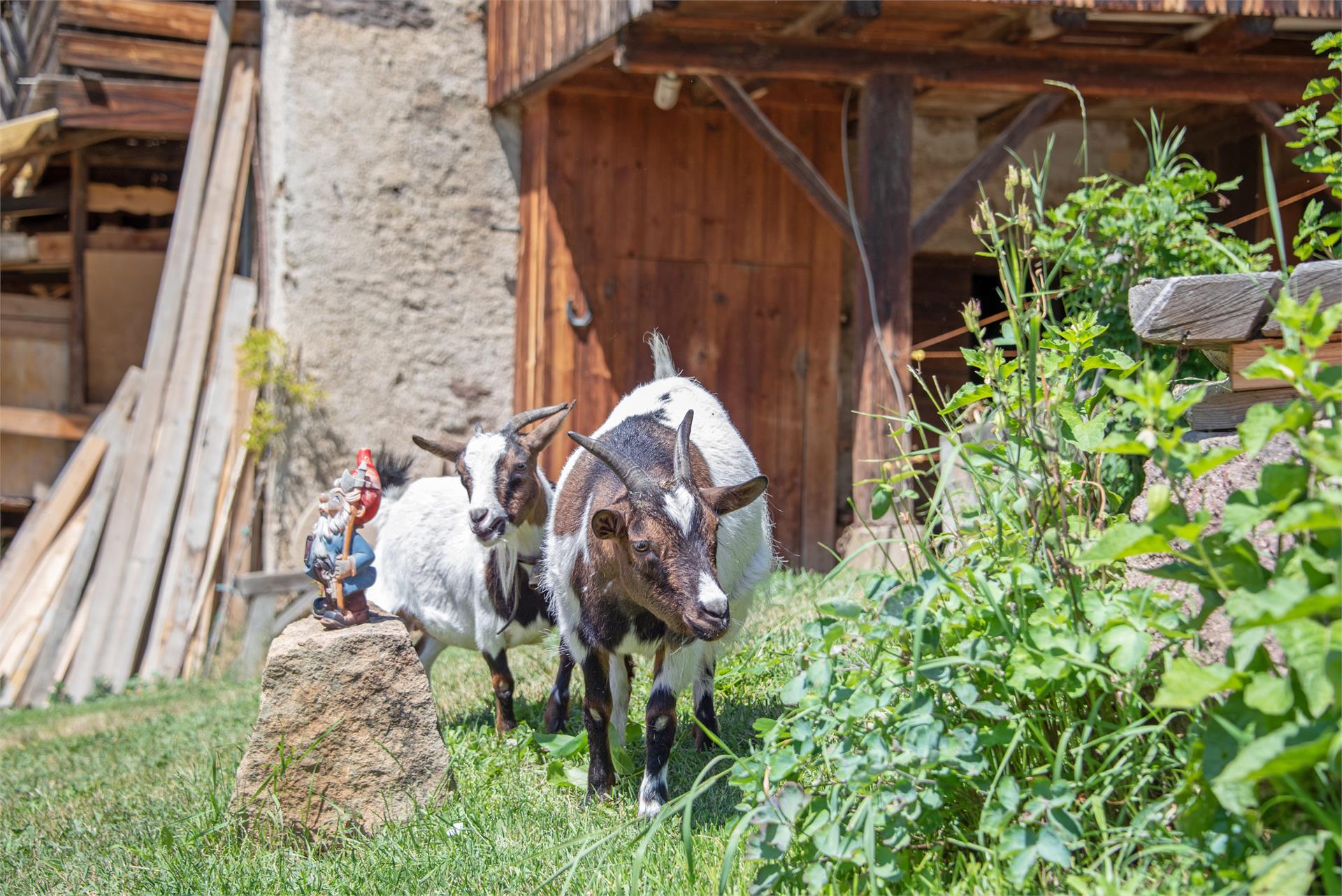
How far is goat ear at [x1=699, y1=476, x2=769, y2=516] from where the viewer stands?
3859 mm

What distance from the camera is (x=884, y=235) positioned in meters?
7.01

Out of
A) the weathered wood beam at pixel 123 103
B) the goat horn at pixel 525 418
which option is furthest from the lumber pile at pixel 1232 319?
the weathered wood beam at pixel 123 103

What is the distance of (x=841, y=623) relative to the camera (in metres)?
2.89

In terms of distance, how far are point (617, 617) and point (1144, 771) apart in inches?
71.8

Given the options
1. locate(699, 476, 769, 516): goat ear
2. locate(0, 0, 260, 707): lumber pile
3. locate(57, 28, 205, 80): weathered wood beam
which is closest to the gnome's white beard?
locate(699, 476, 769, 516): goat ear

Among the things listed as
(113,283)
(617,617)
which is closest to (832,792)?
(617,617)

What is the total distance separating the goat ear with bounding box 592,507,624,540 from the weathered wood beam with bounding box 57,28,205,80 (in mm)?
7529

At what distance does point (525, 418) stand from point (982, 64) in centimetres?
381

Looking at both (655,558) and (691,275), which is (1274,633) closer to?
(655,558)

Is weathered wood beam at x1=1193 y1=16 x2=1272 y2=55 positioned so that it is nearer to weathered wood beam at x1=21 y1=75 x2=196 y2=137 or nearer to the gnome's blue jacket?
the gnome's blue jacket

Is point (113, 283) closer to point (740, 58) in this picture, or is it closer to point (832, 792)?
point (740, 58)

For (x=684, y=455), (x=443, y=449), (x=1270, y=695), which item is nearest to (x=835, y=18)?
(x=443, y=449)

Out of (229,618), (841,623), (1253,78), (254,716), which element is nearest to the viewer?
(841,623)

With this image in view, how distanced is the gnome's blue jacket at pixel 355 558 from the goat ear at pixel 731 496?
1334mm
